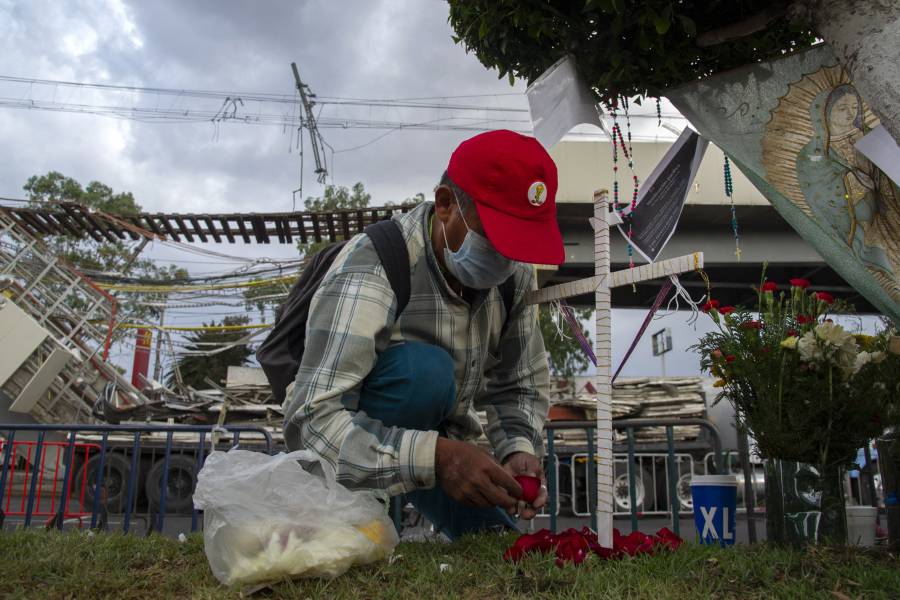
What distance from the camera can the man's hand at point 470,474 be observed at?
2074mm

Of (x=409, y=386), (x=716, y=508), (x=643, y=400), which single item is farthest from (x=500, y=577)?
(x=643, y=400)

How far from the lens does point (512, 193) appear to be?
7.63ft

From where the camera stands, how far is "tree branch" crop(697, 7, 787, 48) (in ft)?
8.90

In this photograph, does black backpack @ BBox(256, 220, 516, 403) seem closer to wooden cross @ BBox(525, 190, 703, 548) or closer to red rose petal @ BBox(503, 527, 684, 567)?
wooden cross @ BBox(525, 190, 703, 548)

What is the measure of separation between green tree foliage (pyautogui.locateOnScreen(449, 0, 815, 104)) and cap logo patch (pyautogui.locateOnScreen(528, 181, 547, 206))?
0.77 metres

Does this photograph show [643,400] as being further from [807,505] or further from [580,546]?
[580,546]

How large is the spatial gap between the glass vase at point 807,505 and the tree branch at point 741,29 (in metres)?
1.82

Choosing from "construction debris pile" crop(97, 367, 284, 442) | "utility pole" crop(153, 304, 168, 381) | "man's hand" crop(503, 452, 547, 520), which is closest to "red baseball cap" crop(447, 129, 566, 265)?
"man's hand" crop(503, 452, 547, 520)

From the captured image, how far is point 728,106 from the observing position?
3.11 meters

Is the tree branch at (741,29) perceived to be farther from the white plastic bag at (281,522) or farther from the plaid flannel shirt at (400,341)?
the white plastic bag at (281,522)

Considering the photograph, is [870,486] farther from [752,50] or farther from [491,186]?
[491,186]

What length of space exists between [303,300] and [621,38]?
178 centimetres

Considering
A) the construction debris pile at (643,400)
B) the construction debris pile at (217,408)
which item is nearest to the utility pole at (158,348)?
the construction debris pile at (217,408)

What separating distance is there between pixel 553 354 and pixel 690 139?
21.6 metres
